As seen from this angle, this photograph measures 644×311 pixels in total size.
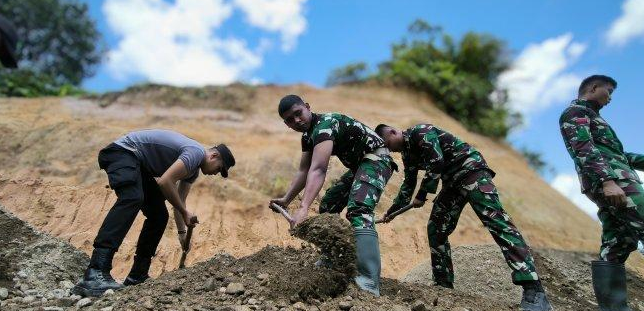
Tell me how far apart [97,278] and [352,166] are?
6.19ft

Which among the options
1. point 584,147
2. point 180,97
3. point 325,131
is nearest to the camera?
point 325,131

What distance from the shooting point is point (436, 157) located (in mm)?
3861

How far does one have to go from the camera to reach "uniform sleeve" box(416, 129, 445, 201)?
3871 millimetres

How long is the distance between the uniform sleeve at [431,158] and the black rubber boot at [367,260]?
0.82m

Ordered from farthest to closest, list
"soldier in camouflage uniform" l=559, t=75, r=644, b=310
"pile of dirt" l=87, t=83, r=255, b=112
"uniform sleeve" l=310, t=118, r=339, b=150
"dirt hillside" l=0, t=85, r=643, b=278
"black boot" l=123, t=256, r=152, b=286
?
"pile of dirt" l=87, t=83, r=255, b=112
"dirt hillside" l=0, t=85, r=643, b=278
"black boot" l=123, t=256, r=152, b=286
"soldier in camouflage uniform" l=559, t=75, r=644, b=310
"uniform sleeve" l=310, t=118, r=339, b=150

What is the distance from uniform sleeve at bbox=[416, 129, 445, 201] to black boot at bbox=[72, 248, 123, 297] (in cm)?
227

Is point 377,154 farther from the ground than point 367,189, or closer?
farther from the ground

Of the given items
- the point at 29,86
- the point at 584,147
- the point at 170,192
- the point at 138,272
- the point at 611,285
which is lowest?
the point at 138,272

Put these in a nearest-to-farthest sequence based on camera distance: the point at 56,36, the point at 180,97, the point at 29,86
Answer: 1. the point at 180,97
2. the point at 29,86
3. the point at 56,36

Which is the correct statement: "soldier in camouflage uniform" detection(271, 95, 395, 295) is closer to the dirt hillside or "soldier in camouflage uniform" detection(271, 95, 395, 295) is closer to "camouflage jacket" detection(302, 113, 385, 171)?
"camouflage jacket" detection(302, 113, 385, 171)

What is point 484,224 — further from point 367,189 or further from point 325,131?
point 325,131

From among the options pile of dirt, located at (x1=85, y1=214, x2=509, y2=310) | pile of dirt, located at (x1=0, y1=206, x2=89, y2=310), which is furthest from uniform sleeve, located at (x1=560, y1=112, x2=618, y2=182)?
pile of dirt, located at (x1=0, y1=206, x2=89, y2=310)

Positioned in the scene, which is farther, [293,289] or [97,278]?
[97,278]

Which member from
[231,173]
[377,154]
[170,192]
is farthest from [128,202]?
[231,173]
